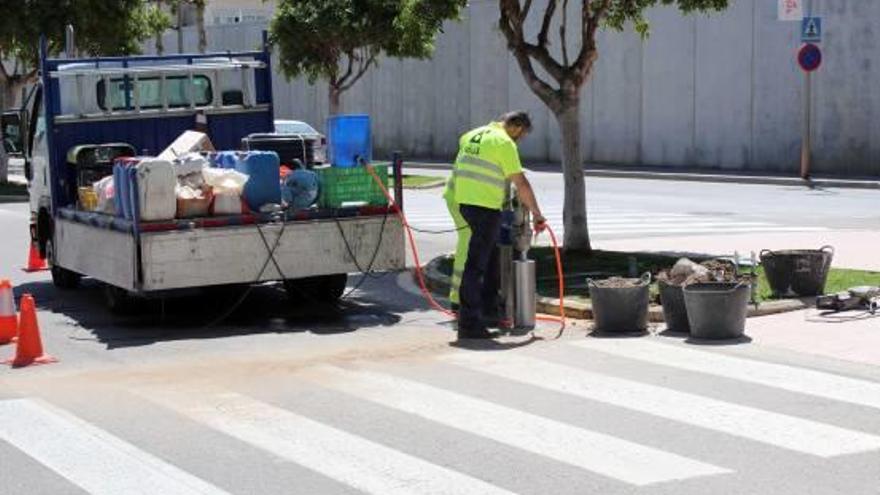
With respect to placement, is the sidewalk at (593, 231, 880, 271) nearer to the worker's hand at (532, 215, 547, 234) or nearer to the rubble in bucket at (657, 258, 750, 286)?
the rubble in bucket at (657, 258, 750, 286)

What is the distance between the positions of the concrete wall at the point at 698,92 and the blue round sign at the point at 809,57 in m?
2.24

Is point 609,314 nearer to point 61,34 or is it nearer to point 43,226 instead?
point 43,226

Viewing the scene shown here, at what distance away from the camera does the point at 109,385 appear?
33.1 ft

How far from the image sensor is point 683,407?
8906 mm

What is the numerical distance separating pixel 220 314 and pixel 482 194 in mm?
3366

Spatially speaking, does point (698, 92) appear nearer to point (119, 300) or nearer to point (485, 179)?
point (119, 300)

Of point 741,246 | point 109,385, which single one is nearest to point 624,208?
point 741,246

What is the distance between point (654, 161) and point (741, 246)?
20.7 metres

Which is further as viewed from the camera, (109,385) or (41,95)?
(41,95)

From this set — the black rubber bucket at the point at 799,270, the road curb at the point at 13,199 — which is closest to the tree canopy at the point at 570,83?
the black rubber bucket at the point at 799,270

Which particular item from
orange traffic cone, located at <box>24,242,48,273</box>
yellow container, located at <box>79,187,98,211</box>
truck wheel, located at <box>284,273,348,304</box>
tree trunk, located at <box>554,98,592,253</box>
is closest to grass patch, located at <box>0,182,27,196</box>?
orange traffic cone, located at <box>24,242,48,273</box>

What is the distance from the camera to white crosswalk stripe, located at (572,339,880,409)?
30.2 feet

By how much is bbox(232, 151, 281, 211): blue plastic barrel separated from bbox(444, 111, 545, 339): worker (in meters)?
1.81

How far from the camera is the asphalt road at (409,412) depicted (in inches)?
287
